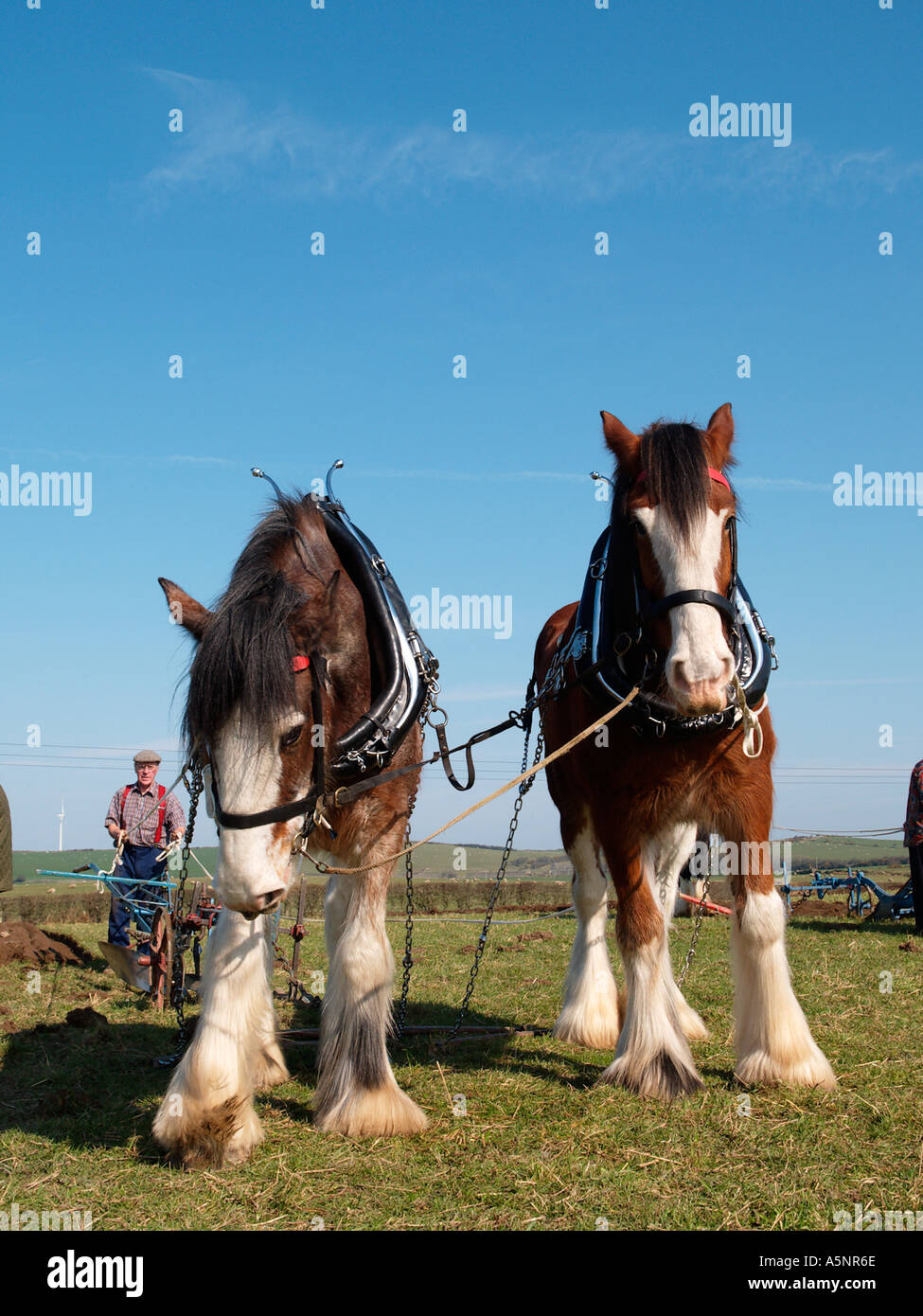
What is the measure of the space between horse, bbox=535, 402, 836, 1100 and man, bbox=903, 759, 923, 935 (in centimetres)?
757

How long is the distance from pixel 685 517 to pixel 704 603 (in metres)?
0.39

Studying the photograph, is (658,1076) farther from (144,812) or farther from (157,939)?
(144,812)

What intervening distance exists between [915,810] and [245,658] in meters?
10.1

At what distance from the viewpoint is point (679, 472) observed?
3.98 m

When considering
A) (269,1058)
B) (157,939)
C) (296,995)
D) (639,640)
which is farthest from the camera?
(157,939)

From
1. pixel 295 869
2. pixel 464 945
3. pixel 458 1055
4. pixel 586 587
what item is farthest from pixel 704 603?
pixel 464 945

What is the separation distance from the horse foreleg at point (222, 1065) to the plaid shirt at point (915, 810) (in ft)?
30.8

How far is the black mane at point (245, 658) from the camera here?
3.44 m

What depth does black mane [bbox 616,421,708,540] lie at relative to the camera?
394 centimetres

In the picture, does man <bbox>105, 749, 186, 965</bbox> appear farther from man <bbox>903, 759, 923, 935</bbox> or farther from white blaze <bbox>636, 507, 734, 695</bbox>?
man <bbox>903, 759, 923, 935</bbox>

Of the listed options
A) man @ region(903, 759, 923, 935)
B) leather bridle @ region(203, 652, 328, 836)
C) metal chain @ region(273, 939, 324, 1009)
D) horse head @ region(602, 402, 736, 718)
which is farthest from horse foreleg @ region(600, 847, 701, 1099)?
man @ region(903, 759, 923, 935)

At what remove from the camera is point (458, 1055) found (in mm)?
5270

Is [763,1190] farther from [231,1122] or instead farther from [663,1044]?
[231,1122]
